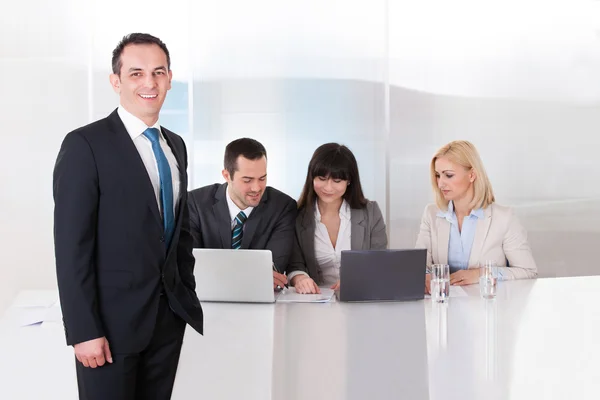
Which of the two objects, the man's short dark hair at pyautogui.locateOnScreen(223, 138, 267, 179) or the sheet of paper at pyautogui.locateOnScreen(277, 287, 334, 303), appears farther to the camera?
the man's short dark hair at pyautogui.locateOnScreen(223, 138, 267, 179)

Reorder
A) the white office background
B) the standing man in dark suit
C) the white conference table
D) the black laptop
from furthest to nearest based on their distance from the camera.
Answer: the white office background, the black laptop, the white conference table, the standing man in dark suit

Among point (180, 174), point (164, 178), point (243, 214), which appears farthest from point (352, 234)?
point (164, 178)

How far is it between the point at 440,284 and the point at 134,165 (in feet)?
5.08

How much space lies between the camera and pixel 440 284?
119 inches

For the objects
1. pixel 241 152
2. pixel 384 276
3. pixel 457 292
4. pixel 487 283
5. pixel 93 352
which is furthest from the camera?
pixel 241 152

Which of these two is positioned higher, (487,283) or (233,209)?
(233,209)

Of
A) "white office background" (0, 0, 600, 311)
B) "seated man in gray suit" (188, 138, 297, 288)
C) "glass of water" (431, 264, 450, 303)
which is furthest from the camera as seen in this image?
"white office background" (0, 0, 600, 311)

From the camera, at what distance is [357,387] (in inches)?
90.6

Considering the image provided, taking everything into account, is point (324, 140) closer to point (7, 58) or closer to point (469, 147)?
point (469, 147)

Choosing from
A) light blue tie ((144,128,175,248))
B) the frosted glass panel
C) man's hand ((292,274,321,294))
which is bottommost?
man's hand ((292,274,321,294))

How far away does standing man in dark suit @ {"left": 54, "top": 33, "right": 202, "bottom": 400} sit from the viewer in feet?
6.04

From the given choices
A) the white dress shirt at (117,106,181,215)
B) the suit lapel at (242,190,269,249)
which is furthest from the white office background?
the white dress shirt at (117,106,181,215)

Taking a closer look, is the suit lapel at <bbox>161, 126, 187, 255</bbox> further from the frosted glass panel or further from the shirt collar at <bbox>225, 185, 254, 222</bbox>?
the frosted glass panel

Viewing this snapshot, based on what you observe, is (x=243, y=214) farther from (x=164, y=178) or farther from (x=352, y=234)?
(x=164, y=178)
